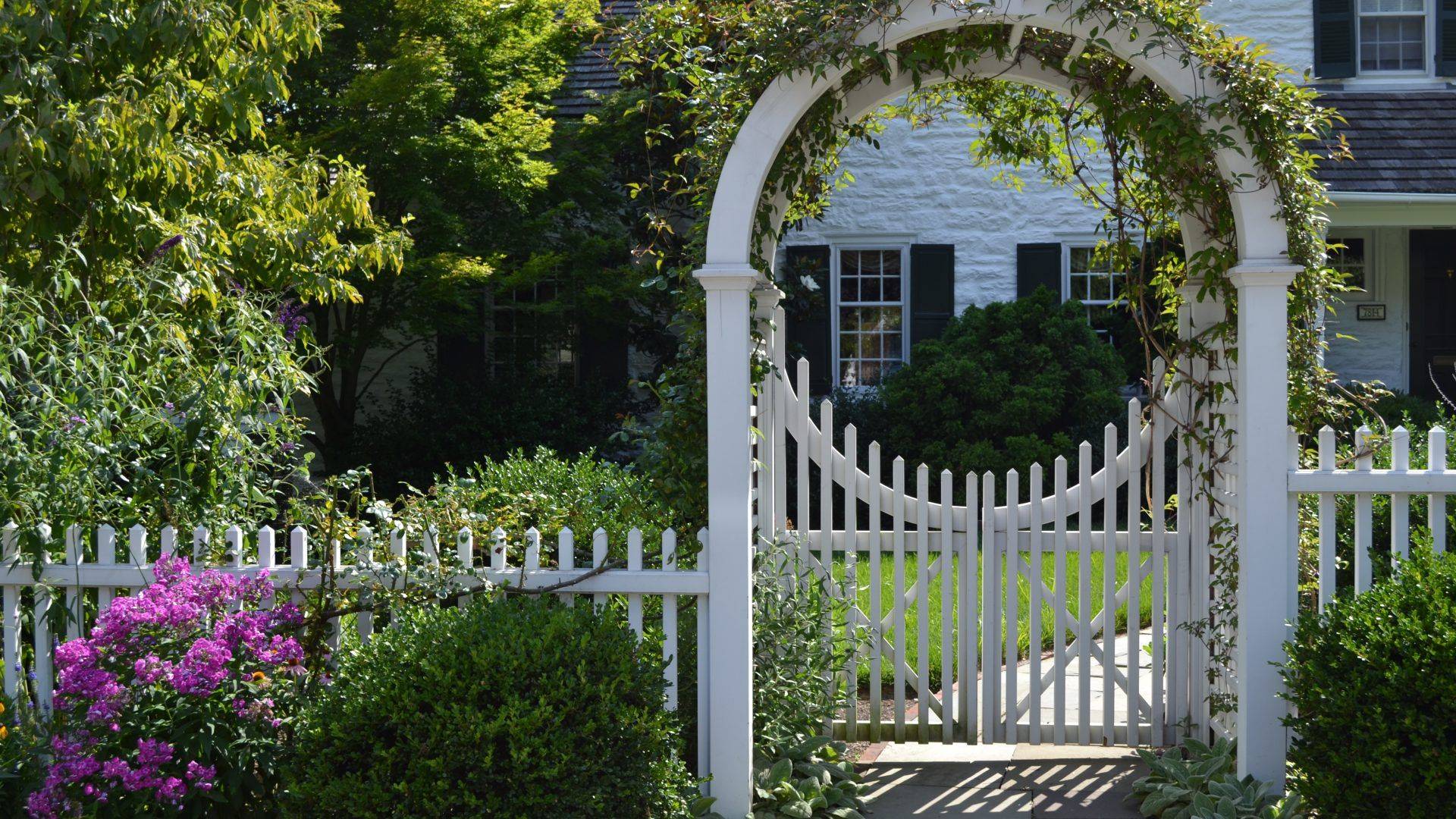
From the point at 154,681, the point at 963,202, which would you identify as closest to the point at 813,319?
the point at 963,202

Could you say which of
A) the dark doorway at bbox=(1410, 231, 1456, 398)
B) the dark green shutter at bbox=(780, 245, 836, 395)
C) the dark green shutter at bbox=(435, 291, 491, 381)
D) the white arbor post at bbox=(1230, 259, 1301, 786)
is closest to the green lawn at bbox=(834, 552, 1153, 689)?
the white arbor post at bbox=(1230, 259, 1301, 786)

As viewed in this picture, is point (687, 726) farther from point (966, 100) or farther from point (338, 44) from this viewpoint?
point (338, 44)

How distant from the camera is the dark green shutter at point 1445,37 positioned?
11.7 m

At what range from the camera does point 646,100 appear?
180 inches

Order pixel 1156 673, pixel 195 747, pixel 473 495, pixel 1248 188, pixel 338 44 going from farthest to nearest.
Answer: pixel 338 44
pixel 1156 673
pixel 473 495
pixel 1248 188
pixel 195 747

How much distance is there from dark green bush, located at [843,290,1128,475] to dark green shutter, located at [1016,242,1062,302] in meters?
1.11

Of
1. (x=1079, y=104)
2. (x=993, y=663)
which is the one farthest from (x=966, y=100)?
(x=993, y=663)

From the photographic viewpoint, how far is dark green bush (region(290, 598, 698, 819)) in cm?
343

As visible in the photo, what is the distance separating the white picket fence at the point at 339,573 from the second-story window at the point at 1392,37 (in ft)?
35.7

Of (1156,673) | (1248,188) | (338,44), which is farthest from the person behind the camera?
(338,44)

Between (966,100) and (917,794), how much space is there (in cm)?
279

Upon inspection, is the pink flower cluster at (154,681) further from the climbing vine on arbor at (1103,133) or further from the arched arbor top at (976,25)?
the arched arbor top at (976,25)

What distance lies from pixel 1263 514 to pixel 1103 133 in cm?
149

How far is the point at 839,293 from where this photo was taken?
485 inches
